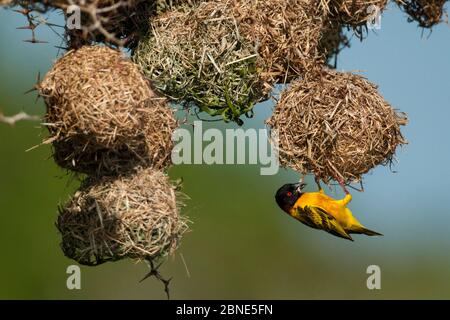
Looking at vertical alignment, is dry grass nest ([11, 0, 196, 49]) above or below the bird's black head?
above

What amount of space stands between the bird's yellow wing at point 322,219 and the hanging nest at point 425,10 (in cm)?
133

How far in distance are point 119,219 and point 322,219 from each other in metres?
1.34

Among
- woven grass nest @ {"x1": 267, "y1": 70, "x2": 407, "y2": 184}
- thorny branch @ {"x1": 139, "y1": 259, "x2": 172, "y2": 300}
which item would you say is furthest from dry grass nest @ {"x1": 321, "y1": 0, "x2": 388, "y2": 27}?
thorny branch @ {"x1": 139, "y1": 259, "x2": 172, "y2": 300}

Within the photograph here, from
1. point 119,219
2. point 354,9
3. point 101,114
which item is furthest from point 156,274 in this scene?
point 354,9

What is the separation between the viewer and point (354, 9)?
588 centimetres

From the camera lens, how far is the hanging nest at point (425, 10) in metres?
6.21

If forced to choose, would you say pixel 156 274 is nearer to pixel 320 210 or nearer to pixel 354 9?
pixel 320 210

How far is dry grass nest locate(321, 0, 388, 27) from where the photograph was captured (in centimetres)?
585

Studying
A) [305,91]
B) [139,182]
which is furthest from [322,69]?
[139,182]

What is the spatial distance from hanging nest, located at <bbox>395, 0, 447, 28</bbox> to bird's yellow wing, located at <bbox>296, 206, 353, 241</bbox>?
4.35 feet

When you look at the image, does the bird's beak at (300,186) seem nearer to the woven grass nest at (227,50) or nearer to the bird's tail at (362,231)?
the bird's tail at (362,231)

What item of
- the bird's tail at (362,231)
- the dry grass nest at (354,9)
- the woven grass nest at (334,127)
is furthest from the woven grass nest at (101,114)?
the bird's tail at (362,231)

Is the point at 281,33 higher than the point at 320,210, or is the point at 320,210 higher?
the point at 281,33

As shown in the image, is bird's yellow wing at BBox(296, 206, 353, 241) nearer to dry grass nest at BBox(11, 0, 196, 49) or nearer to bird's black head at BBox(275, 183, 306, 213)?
bird's black head at BBox(275, 183, 306, 213)
